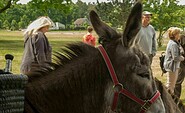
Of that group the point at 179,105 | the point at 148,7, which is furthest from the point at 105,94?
the point at 148,7

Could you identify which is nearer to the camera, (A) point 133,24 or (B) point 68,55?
(A) point 133,24

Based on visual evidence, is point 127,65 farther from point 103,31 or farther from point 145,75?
point 103,31

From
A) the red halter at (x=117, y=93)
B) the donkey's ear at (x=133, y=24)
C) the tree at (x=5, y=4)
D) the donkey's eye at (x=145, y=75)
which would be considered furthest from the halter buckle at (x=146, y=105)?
the tree at (x=5, y=4)

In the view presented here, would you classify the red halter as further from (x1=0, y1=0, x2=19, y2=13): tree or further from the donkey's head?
(x1=0, y1=0, x2=19, y2=13): tree

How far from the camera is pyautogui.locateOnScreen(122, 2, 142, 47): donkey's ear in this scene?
3162mm

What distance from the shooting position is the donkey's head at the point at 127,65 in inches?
131

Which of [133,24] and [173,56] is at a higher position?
[133,24]

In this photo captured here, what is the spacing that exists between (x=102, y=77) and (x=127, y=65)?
0.77ft

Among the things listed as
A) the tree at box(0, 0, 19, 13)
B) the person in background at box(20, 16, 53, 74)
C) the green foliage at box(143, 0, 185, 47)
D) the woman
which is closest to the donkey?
the person in background at box(20, 16, 53, 74)

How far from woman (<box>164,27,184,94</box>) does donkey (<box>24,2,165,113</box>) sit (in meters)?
7.26

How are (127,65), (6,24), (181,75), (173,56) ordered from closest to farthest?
(127,65)
(173,56)
(181,75)
(6,24)

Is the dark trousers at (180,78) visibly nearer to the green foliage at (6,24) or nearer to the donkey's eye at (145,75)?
the donkey's eye at (145,75)

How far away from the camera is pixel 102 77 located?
10.8 feet

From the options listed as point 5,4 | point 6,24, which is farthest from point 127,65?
point 6,24
